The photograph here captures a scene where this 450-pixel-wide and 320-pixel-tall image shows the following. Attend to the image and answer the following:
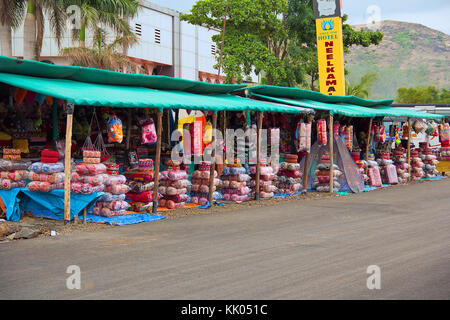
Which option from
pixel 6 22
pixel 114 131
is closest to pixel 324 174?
pixel 114 131

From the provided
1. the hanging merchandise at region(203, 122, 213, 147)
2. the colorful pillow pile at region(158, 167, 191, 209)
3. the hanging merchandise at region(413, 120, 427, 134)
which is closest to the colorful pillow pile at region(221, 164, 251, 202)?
the hanging merchandise at region(203, 122, 213, 147)

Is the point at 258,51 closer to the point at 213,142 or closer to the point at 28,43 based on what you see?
the point at 28,43

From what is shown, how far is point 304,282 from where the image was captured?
6148mm

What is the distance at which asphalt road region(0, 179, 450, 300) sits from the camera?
5832mm

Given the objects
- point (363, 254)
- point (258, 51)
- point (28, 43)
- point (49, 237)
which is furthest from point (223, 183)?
point (258, 51)

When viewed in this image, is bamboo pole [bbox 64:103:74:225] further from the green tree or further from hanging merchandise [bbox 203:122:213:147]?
the green tree

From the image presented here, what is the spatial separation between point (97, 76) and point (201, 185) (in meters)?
3.54

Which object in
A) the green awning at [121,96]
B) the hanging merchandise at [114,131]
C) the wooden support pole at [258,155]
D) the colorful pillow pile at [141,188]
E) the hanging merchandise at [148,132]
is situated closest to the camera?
the green awning at [121,96]

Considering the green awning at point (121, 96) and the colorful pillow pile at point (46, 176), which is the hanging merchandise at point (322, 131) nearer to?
the green awning at point (121, 96)

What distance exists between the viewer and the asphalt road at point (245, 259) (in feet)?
19.1

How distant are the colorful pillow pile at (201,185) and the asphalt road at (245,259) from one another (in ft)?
4.34

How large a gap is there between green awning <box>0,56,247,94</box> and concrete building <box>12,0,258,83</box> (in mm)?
→ 19620

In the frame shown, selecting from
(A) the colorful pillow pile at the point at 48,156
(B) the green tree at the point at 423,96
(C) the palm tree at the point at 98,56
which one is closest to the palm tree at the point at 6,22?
(C) the palm tree at the point at 98,56

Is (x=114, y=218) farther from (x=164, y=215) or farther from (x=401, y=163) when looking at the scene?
(x=401, y=163)
